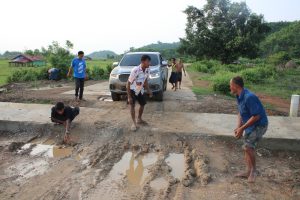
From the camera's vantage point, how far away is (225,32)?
133 feet

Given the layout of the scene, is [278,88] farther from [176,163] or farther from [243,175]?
[243,175]

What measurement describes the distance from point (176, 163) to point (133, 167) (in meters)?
0.78

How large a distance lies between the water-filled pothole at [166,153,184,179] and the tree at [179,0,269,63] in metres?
34.3

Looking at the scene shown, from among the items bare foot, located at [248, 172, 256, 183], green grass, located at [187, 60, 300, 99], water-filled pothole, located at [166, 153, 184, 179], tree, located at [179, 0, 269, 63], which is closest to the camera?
bare foot, located at [248, 172, 256, 183]

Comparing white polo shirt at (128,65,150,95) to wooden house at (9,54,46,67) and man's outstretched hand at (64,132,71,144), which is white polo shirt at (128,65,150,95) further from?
wooden house at (9,54,46,67)

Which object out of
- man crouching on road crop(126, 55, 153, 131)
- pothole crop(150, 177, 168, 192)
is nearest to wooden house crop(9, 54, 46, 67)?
man crouching on road crop(126, 55, 153, 131)

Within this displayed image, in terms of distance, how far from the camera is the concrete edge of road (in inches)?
268

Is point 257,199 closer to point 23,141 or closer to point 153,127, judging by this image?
point 153,127

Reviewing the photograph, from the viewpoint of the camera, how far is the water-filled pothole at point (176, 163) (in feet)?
18.4

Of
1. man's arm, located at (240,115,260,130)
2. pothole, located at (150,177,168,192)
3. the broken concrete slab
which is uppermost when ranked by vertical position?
man's arm, located at (240,115,260,130)

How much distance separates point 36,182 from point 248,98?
334 cm

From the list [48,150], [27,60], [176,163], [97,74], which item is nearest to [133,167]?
[176,163]

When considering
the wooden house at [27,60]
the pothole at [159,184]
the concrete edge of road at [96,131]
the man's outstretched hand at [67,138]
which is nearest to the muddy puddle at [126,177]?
the pothole at [159,184]

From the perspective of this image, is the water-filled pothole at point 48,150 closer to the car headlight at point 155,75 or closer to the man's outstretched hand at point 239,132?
the man's outstretched hand at point 239,132
